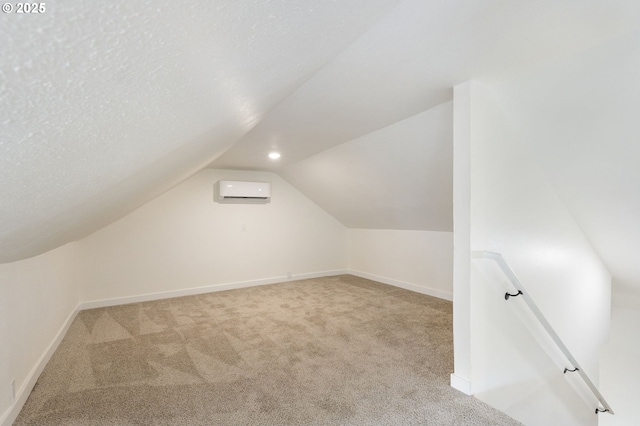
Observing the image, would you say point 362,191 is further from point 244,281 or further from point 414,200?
point 244,281

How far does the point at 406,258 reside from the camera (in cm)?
498

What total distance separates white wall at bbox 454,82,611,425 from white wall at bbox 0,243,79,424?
2814mm

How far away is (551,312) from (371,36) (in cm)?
289

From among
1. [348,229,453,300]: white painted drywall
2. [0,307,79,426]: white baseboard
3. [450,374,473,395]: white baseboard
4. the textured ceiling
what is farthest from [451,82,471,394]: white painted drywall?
[0,307,79,426]: white baseboard

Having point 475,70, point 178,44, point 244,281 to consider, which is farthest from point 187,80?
point 244,281

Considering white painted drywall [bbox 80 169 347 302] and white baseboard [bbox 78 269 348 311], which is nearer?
white baseboard [bbox 78 269 348 311]

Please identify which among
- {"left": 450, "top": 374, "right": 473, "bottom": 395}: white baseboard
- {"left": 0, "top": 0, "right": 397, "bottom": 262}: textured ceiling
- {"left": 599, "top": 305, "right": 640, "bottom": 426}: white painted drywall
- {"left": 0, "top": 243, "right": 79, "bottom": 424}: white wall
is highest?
{"left": 0, "top": 0, "right": 397, "bottom": 262}: textured ceiling

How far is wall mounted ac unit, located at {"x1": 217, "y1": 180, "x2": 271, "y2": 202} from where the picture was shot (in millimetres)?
4887

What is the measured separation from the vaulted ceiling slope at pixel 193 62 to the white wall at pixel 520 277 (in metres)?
0.57

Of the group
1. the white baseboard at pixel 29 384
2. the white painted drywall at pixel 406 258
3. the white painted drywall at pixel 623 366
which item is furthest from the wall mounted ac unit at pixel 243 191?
the white painted drywall at pixel 623 366

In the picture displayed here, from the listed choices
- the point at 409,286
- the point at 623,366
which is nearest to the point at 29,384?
the point at 409,286

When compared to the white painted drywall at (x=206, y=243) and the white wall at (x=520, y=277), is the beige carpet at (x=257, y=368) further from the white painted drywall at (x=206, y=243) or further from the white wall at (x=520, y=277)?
the white painted drywall at (x=206, y=243)

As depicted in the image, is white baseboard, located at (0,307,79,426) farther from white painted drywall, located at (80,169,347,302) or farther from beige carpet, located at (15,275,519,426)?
white painted drywall, located at (80,169,347,302)

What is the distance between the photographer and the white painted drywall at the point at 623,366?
3.79 m
